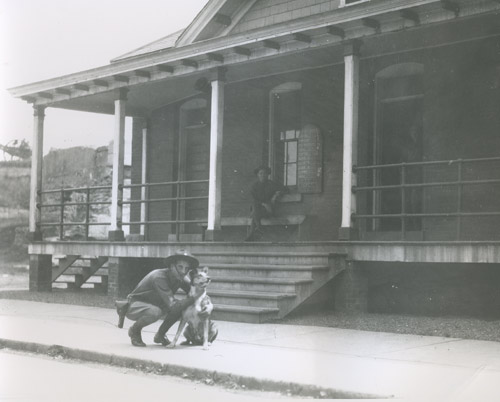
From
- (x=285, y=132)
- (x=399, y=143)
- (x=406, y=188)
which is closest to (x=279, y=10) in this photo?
(x=285, y=132)

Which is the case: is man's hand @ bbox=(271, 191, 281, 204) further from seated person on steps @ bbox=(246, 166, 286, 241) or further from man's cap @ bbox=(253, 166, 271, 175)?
man's cap @ bbox=(253, 166, 271, 175)

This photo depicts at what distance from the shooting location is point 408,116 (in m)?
12.9

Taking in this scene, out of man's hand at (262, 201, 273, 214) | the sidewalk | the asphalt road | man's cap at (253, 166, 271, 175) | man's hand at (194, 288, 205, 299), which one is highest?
man's cap at (253, 166, 271, 175)

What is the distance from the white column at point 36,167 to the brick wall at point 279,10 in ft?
15.8

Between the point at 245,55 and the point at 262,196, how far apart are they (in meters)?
2.61

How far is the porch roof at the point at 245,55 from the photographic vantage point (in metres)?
10.6

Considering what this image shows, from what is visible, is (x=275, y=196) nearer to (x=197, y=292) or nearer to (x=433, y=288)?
(x=433, y=288)

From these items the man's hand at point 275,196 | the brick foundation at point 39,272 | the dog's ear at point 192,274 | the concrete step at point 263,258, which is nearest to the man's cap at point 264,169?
the man's hand at point 275,196

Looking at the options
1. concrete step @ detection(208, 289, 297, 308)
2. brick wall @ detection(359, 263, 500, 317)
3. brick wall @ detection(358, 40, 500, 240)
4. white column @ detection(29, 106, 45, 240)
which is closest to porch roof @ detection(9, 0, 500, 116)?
white column @ detection(29, 106, 45, 240)

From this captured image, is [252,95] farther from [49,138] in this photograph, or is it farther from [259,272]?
[49,138]

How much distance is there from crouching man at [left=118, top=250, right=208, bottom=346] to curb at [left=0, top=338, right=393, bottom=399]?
64cm

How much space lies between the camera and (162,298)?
8125mm

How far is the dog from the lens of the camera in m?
7.92

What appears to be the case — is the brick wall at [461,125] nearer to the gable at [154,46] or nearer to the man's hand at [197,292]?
the man's hand at [197,292]
